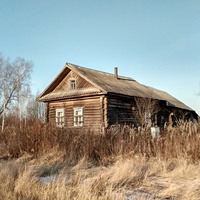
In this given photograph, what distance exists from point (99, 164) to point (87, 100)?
10969mm

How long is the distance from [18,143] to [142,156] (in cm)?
489

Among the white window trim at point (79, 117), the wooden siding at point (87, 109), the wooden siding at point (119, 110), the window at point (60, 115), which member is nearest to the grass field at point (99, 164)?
the wooden siding at point (87, 109)

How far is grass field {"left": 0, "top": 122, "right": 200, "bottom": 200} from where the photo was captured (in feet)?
14.3

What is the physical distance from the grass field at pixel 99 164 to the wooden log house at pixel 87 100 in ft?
22.0

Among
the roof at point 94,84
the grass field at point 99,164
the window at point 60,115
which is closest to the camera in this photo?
the grass field at point 99,164

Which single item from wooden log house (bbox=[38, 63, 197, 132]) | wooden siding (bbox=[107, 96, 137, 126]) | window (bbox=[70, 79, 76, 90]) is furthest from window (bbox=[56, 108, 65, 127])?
wooden siding (bbox=[107, 96, 137, 126])

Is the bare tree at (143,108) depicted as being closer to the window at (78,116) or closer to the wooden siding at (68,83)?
the wooden siding at (68,83)

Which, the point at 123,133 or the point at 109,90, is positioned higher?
the point at 109,90

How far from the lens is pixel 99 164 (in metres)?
7.96

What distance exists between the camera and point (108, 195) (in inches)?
157

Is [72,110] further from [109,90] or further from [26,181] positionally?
[26,181]

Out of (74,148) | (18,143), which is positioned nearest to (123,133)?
(74,148)

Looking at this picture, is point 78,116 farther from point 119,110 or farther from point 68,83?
→ point 119,110

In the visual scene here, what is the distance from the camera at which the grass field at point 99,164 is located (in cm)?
437
